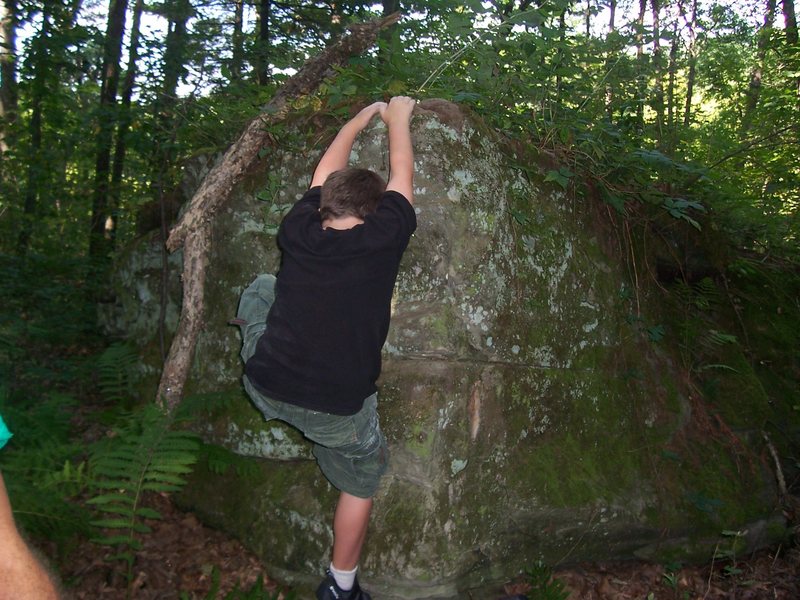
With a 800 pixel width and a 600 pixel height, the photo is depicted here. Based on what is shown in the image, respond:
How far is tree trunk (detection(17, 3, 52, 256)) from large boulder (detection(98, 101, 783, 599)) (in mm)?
5097

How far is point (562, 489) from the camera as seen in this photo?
12.8ft

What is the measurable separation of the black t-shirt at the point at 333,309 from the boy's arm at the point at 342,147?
1.65 ft

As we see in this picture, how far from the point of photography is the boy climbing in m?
2.66

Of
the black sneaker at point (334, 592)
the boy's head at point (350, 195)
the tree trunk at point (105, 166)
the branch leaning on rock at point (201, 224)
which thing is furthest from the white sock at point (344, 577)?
the tree trunk at point (105, 166)

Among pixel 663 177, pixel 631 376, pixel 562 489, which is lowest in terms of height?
pixel 562 489

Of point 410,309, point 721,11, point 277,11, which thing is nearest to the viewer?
point 410,309

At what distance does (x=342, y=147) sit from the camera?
3.35 m

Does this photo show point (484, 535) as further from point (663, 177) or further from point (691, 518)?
point (663, 177)

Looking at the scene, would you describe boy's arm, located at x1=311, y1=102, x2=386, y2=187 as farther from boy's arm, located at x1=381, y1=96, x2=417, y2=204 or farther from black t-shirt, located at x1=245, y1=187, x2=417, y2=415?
black t-shirt, located at x1=245, y1=187, x2=417, y2=415

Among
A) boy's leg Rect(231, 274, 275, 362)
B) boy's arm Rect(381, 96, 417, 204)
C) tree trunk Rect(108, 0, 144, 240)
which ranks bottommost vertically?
boy's leg Rect(231, 274, 275, 362)

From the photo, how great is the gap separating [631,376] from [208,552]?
342 cm

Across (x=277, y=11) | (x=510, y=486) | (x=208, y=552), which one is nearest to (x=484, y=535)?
(x=510, y=486)

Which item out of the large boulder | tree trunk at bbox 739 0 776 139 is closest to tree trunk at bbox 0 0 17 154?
the large boulder

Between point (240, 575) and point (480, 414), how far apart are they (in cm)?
185
